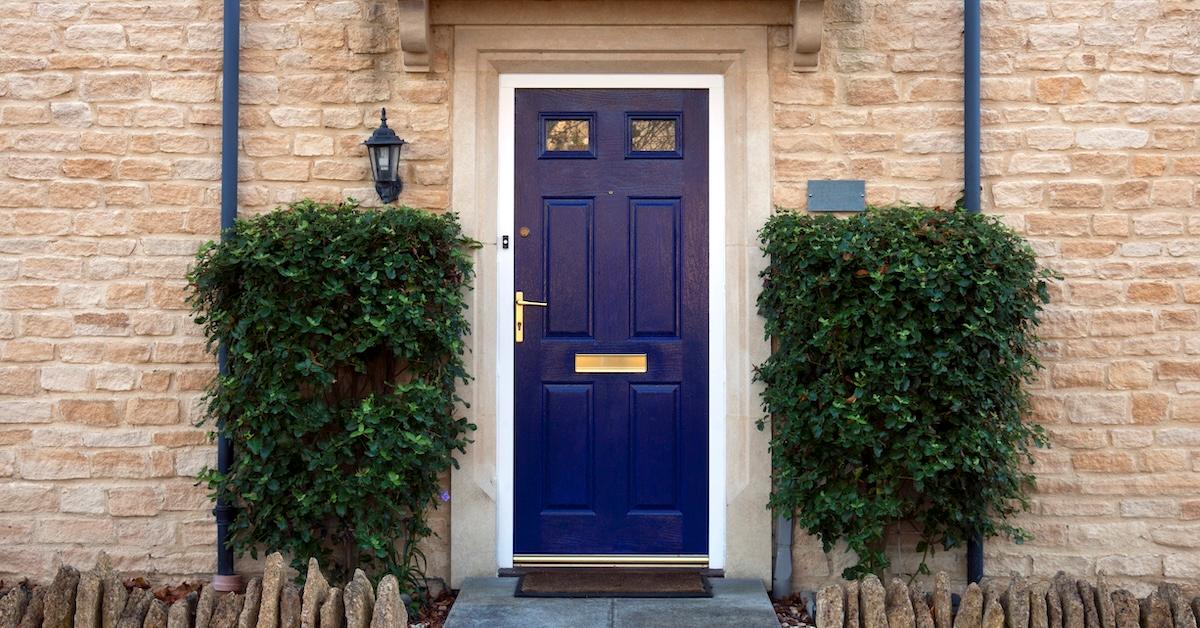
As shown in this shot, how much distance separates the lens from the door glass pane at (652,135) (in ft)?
17.1

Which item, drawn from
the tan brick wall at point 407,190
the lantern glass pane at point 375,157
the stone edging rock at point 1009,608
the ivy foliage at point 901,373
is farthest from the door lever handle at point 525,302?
the stone edging rock at point 1009,608

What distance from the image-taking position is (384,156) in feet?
16.2

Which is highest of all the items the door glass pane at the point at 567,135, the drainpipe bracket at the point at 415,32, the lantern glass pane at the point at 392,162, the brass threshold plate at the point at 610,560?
the drainpipe bracket at the point at 415,32

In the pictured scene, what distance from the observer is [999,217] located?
4895 mm

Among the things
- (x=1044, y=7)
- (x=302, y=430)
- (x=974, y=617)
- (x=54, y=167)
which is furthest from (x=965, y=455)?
(x=54, y=167)

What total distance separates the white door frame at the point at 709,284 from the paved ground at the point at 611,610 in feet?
1.22

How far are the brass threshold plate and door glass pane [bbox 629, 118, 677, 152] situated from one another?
79.3 inches

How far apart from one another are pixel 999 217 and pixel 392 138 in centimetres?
286

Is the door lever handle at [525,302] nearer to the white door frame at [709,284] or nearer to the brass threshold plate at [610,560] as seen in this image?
the white door frame at [709,284]

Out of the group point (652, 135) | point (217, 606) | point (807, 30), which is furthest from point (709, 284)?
point (217, 606)

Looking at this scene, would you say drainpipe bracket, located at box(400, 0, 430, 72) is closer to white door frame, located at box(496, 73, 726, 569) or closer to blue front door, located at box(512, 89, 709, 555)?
white door frame, located at box(496, 73, 726, 569)

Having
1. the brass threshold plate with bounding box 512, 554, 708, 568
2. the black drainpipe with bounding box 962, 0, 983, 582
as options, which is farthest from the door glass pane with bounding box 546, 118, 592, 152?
the brass threshold plate with bounding box 512, 554, 708, 568

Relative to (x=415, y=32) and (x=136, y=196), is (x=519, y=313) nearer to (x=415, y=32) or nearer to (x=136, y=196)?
(x=415, y=32)

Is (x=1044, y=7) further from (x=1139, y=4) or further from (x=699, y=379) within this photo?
(x=699, y=379)
